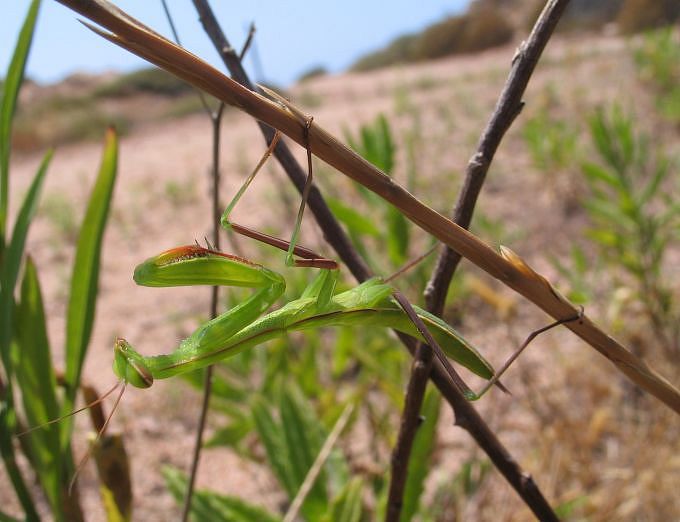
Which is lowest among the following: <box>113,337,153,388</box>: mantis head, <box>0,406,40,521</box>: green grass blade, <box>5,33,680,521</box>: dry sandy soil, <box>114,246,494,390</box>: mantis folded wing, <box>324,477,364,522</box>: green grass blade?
<box>0,406,40,521</box>: green grass blade

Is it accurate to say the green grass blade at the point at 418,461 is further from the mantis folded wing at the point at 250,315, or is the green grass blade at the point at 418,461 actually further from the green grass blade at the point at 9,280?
the green grass blade at the point at 9,280

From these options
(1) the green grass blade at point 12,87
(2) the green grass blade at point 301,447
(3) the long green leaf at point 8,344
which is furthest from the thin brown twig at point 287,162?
(2) the green grass blade at point 301,447

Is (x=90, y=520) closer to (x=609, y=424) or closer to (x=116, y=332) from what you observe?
(x=116, y=332)

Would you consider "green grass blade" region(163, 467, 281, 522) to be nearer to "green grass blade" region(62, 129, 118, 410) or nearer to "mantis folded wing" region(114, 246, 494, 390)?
"green grass blade" region(62, 129, 118, 410)

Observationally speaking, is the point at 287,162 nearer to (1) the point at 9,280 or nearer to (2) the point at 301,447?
(1) the point at 9,280

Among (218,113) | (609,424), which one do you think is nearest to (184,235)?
(609,424)

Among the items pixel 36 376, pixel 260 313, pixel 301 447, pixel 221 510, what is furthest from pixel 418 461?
pixel 36 376

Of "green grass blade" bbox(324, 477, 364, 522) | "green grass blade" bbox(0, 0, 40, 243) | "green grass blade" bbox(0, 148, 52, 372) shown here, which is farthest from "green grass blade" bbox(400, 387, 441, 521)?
"green grass blade" bbox(0, 0, 40, 243)
